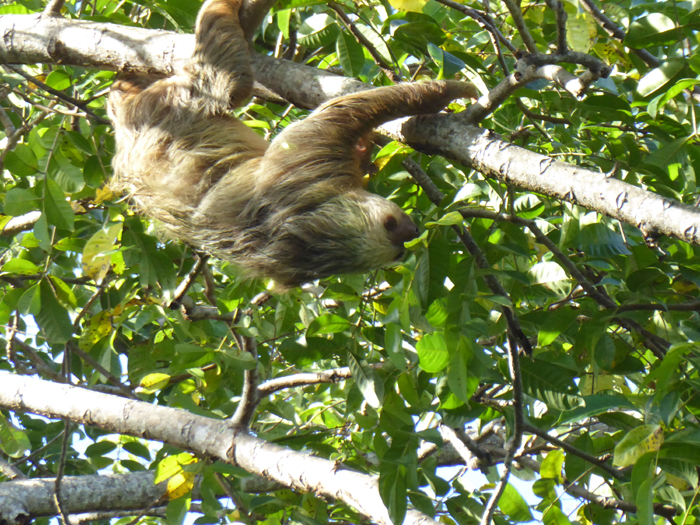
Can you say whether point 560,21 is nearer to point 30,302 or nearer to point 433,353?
point 433,353

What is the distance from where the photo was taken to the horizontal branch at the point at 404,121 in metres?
1.78

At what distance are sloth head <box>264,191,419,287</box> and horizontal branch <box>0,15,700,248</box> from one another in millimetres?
447

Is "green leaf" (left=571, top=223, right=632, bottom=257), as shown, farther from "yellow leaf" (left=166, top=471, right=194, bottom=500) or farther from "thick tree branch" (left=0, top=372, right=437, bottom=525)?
"yellow leaf" (left=166, top=471, right=194, bottom=500)

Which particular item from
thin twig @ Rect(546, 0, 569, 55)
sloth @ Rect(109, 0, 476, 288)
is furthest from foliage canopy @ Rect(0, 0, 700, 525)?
sloth @ Rect(109, 0, 476, 288)

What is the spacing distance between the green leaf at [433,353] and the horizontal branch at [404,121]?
2.06ft

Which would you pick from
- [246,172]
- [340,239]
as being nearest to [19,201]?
[246,172]

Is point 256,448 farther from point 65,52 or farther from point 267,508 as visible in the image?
point 65,52

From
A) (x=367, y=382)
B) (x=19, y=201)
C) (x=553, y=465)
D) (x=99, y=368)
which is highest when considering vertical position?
(x=19, y=201)

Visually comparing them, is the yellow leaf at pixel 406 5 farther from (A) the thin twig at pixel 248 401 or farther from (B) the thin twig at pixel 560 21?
(A) the thin twig at pixel 248 401

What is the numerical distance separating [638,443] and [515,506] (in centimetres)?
84

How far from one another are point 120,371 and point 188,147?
1.66 metres

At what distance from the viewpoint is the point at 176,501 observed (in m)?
3.21

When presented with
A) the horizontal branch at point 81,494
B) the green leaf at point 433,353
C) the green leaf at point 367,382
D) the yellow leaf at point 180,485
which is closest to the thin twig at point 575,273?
the green leaf at point 433,353

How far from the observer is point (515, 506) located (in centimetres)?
265
